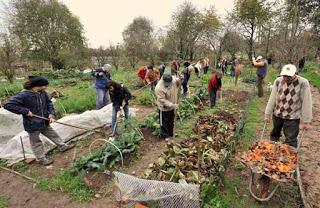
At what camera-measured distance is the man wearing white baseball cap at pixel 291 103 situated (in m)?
4.23

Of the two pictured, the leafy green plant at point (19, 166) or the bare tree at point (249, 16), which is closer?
the leafy green plant at point (19, 166)

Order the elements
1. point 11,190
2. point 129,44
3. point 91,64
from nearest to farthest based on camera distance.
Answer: point 11,190
point 129,44
point 91,64

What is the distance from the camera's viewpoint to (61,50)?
2617 cm

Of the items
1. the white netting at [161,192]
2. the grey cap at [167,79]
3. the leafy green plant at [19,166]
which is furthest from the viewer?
the grey cap at [167,79]

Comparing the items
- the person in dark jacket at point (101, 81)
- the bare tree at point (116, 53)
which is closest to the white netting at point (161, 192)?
the person in dark jacket at point (101, 81)

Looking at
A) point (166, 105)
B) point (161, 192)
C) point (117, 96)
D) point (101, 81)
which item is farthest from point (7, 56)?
point (161, 192)

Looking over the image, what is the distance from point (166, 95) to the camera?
595 cm

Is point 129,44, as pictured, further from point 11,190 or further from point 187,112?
point 11,190

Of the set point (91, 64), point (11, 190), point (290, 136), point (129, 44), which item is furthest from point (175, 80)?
point (91, 64)

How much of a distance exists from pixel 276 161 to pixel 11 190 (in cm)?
454

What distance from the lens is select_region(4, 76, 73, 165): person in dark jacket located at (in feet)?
16.8

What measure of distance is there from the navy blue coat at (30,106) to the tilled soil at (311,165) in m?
5.04

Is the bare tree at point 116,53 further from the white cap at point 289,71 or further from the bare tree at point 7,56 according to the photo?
the white cap at point 289,71

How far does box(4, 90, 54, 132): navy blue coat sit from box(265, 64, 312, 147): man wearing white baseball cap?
442 centimetres
